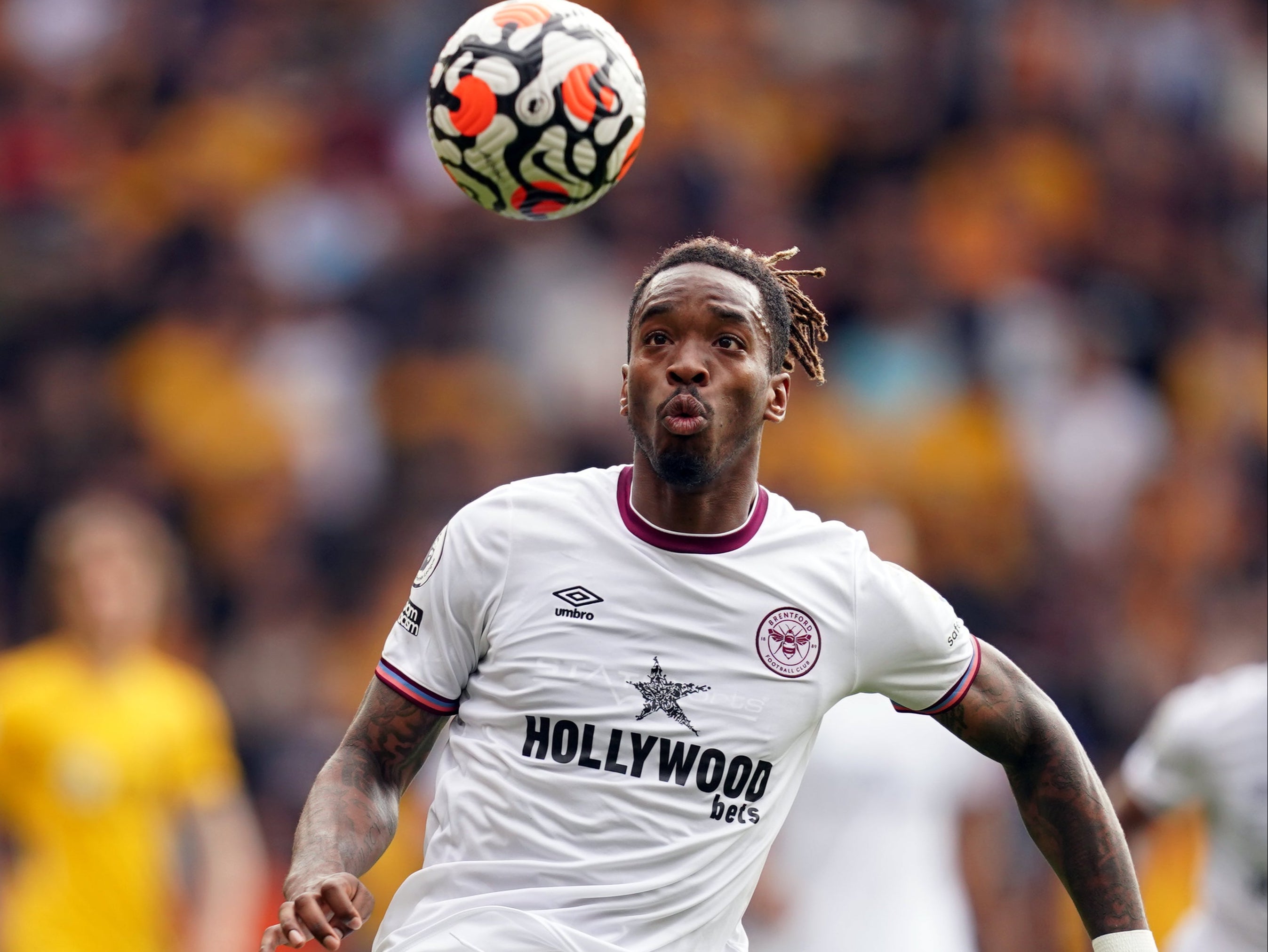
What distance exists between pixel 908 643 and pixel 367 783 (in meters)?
1.28

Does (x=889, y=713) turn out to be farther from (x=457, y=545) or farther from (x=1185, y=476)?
(x=1185, y=476)

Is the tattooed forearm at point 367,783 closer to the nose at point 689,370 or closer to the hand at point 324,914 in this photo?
the hand at point 324,914

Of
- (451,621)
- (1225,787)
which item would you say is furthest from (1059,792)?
(1225,787)

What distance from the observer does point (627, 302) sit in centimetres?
1142

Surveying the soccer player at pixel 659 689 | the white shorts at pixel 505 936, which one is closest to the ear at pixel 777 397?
the soccer player at pixel 659 689

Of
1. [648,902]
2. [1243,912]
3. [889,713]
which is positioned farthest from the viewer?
[889,713]

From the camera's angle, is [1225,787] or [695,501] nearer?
[695,501]

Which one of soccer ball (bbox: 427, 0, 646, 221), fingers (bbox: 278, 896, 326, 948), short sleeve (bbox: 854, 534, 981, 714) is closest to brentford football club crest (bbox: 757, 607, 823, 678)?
short sleeve (bbox: 854, 534, 981, 714)

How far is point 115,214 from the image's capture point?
12008mm

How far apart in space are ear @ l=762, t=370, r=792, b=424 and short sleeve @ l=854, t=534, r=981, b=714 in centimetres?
42

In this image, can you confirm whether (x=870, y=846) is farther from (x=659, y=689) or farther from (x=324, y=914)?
(x=324, y=914)

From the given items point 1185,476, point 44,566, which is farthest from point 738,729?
point 1185,476

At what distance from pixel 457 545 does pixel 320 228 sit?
8.01m

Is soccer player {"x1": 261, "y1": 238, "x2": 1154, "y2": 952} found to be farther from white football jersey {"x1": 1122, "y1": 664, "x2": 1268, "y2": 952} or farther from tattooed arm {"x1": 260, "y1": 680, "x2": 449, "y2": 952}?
white football jersey {"x1": 1122, "y1": 664, "x2": 1268, "y2": 952}
